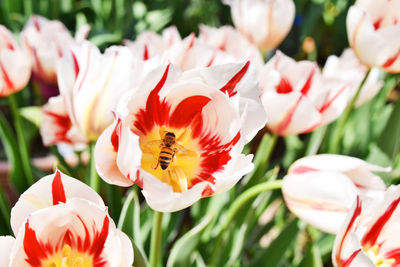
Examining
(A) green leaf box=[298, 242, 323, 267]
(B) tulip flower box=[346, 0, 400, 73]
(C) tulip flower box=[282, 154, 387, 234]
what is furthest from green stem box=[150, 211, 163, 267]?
(B) tulip flower box=[346, 0, 400, 73]

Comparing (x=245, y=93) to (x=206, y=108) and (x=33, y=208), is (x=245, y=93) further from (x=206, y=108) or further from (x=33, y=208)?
(x=33, y=208)

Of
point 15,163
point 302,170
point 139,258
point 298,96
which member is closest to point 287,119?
point 298,96

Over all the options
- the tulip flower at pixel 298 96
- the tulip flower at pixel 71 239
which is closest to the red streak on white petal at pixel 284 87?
the tulip flower at pixel 298 96

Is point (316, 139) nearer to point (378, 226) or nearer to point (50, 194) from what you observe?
point (378, 226)

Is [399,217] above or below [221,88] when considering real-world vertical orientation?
below

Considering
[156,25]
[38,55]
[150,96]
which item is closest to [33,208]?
[150,96]
